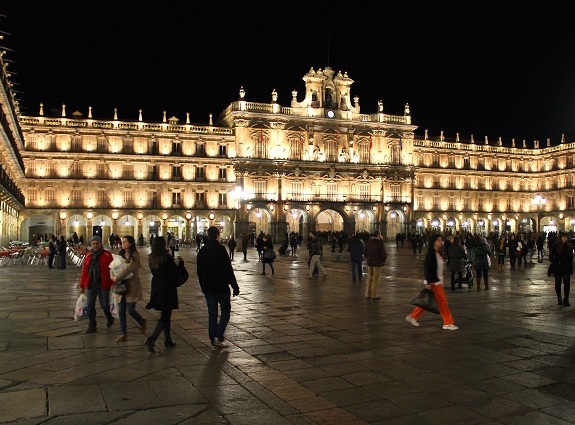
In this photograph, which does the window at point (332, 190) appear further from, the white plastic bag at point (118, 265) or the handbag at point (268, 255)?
the white plastic bag at point (118, 265)

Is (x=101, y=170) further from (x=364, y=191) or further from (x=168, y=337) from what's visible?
(x=168, y=337)

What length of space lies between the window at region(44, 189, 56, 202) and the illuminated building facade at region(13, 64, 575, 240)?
0.35ft

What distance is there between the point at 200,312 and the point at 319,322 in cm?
291

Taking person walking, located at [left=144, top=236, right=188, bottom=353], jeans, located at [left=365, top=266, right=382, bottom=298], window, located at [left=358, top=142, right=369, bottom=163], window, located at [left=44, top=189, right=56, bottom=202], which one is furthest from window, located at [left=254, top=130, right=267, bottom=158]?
person walking, located at [left=144, top=236, right=188, bottom=353]

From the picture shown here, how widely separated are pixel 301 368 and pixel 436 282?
3.94 meters

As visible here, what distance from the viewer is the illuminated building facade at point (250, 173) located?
6012cm

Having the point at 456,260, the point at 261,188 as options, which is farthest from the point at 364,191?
the point at 456,260

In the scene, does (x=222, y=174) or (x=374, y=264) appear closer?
(x=374, y=264)

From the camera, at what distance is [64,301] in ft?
47.5

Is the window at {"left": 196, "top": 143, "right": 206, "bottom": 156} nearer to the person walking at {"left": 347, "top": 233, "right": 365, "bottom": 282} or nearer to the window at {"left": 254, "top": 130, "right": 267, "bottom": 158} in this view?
the window at {"left": 254, "top": 130, "right": 267, "bottom": 158}

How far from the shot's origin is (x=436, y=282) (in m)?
10.7

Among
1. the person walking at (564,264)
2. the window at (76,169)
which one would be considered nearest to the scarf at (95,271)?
the person walking at (564,264)

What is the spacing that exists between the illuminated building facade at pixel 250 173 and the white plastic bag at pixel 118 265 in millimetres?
44781

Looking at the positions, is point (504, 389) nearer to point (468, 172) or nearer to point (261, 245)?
point (261, 245)
